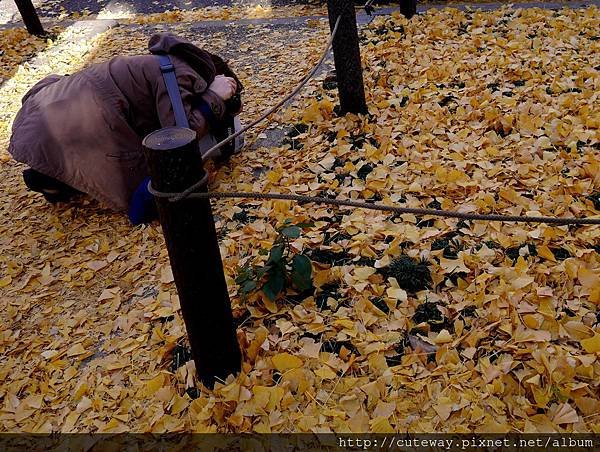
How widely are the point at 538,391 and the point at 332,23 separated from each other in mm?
2763

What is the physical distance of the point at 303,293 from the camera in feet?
8.48

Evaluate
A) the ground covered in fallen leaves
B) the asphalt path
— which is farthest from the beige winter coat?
the asphalt path

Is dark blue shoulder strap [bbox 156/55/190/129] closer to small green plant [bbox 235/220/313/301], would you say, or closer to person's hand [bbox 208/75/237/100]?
person's hand [bbox 208/75/237/100]

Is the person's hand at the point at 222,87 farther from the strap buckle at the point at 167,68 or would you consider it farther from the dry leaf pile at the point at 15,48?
the dry leaf pile at the point at 15,48

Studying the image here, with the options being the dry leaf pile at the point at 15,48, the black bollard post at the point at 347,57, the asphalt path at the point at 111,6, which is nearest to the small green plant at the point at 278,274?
the black bollard post at the point at 347,57

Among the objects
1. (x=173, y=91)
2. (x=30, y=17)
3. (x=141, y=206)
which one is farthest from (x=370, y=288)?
(x=30, y=17)

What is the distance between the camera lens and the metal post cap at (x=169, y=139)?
5.40 ft

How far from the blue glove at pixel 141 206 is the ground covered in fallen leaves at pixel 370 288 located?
70 mm

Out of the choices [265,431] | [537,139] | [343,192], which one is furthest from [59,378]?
[537,139]

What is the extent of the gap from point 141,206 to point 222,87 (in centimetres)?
92

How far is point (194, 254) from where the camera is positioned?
1.85 metres

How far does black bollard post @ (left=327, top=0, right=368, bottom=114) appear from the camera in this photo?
12.0ft

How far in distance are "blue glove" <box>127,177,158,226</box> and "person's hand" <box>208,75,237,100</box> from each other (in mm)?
714

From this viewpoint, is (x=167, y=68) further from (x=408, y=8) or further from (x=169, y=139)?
(x=408, y=8)
